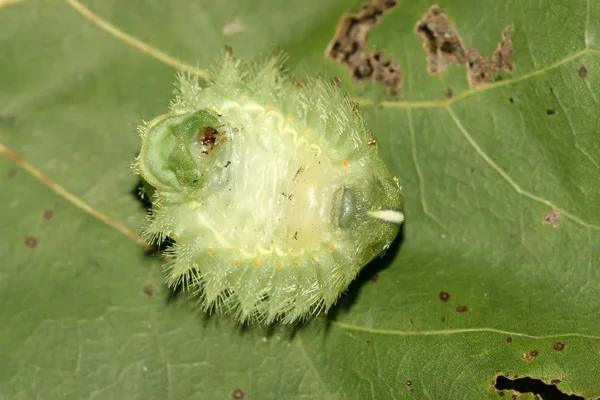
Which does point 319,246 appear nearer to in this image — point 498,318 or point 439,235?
point 439,235

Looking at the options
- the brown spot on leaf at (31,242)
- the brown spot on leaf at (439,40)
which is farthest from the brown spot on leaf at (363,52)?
the brown spot on leaf at (31,242)

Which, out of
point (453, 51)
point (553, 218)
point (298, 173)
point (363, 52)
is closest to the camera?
point (298, 173)

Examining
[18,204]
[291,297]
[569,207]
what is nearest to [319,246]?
[291,297]

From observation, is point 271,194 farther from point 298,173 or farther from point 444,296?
point 444,296

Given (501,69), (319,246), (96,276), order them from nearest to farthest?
1. (319,246)
2. (501,69)
3. (96,276)

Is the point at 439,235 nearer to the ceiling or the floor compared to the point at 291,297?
nearer to the ceiling

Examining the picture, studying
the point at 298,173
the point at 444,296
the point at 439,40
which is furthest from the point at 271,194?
the point at 439,40
